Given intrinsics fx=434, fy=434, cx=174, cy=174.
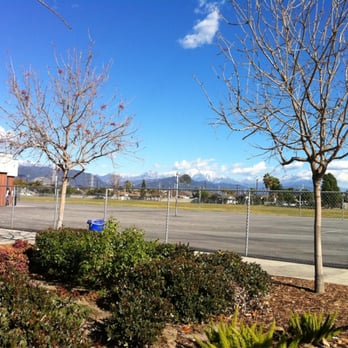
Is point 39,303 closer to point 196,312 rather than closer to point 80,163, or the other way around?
point 196,312

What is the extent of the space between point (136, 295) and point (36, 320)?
164 cm

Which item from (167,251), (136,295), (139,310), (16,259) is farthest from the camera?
(16,259)

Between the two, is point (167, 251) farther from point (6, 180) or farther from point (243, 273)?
point (6, 180)

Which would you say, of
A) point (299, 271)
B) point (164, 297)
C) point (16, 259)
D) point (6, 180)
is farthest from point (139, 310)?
point (6, 180)

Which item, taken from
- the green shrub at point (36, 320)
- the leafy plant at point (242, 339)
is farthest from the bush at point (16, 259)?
the leafy plant at point (242, 339)

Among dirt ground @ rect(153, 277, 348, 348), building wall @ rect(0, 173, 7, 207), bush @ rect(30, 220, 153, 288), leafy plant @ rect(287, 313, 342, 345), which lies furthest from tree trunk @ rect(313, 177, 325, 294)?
building wall @ rect(0, 173, 7, 207)

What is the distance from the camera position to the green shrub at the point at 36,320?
3.48 metres

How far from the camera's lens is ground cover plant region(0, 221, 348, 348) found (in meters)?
4.29

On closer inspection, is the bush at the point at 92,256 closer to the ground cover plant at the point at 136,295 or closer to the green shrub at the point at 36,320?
the ground cover plant at the point at 136,295

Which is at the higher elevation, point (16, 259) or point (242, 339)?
point (242, 339)

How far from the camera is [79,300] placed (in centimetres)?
623

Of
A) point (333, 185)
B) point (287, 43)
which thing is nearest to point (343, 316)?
point (287, 43)

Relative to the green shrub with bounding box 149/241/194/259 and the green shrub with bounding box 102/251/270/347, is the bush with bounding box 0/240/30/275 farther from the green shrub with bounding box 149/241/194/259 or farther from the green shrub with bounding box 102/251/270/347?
the green shrub with bounding box 102/251/270/347

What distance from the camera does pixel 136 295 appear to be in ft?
17.0
